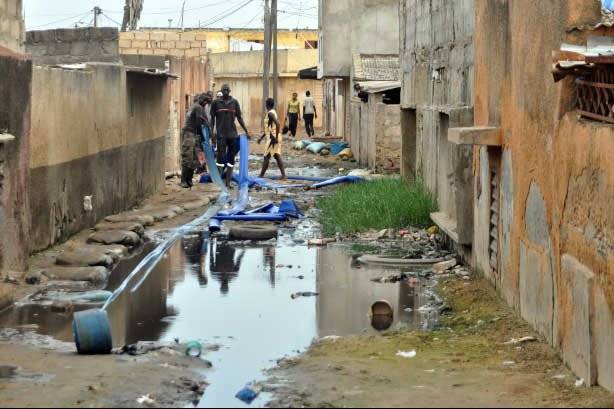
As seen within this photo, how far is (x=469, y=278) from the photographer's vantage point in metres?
11.9

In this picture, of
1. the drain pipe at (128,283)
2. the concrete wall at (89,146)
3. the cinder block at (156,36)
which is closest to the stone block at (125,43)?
the cinder block at (156,36)

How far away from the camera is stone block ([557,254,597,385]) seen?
710 cm

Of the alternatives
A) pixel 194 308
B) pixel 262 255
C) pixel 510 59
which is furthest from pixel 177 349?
pixel 262 255

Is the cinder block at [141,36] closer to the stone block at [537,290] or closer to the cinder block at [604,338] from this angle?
the stone block at [537,290]

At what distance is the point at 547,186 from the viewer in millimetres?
8617

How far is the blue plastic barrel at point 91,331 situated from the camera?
27.6 feet

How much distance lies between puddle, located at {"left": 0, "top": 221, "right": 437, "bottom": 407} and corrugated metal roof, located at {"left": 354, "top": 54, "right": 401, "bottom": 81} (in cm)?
1820

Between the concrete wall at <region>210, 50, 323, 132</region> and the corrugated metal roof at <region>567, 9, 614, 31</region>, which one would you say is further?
the concrete wall at <region>210, 50, 323, 132</region>

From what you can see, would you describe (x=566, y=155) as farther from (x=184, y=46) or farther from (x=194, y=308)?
(x=184, y=46)

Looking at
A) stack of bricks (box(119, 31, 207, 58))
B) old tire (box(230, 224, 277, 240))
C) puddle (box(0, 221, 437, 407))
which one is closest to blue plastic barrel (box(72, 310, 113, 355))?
puddle (box(0, 221, 437, 407))

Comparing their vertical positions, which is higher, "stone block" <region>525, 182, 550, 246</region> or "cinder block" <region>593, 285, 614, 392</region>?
"stone block" <region>525, 182, 550, 246</region>

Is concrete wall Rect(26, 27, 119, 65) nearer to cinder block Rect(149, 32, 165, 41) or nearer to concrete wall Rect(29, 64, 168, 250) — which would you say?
concrete wall Rect(29, 64, 168, 250)

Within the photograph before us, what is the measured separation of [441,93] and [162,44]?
56.9ft

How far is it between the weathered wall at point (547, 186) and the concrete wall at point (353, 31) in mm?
22510
